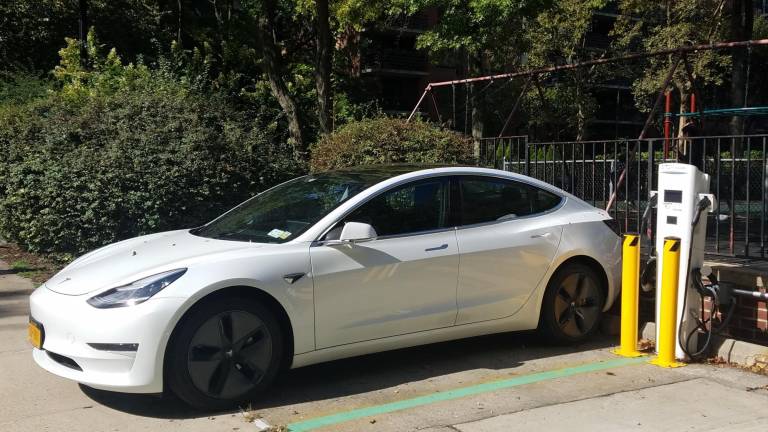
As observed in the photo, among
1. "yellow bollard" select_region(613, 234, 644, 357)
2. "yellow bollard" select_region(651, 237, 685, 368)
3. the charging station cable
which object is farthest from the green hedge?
the charging station cable

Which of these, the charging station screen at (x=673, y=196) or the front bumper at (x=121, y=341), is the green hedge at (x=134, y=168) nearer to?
the front bumper at (x=121, y=341)

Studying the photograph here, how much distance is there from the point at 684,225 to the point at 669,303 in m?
0.61

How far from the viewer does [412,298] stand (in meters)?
4.79

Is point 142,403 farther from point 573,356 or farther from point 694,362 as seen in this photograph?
point 694,362

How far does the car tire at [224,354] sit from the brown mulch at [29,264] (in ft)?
17.4

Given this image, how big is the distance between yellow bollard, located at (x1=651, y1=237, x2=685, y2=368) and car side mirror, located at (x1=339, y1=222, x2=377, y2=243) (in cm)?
238

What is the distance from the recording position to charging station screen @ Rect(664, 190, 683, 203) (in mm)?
5207

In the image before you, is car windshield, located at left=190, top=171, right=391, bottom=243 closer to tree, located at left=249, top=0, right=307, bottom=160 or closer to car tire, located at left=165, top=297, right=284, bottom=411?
car tire, located at left=165, top=297, right=284, bottom=411

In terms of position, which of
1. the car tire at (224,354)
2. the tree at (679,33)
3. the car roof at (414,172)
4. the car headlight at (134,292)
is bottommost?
the car tire at (224,354)

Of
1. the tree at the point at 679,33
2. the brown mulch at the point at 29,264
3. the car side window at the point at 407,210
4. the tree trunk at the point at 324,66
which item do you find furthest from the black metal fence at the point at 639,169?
the tree at the point at 679,33

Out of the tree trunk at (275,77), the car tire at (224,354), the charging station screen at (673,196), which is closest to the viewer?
the car tire at (224,354)

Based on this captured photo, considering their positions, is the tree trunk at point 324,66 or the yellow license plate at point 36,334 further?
the tree trunk at point 324,66

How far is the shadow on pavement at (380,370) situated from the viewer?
14.5ft

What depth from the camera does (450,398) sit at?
179 inches
